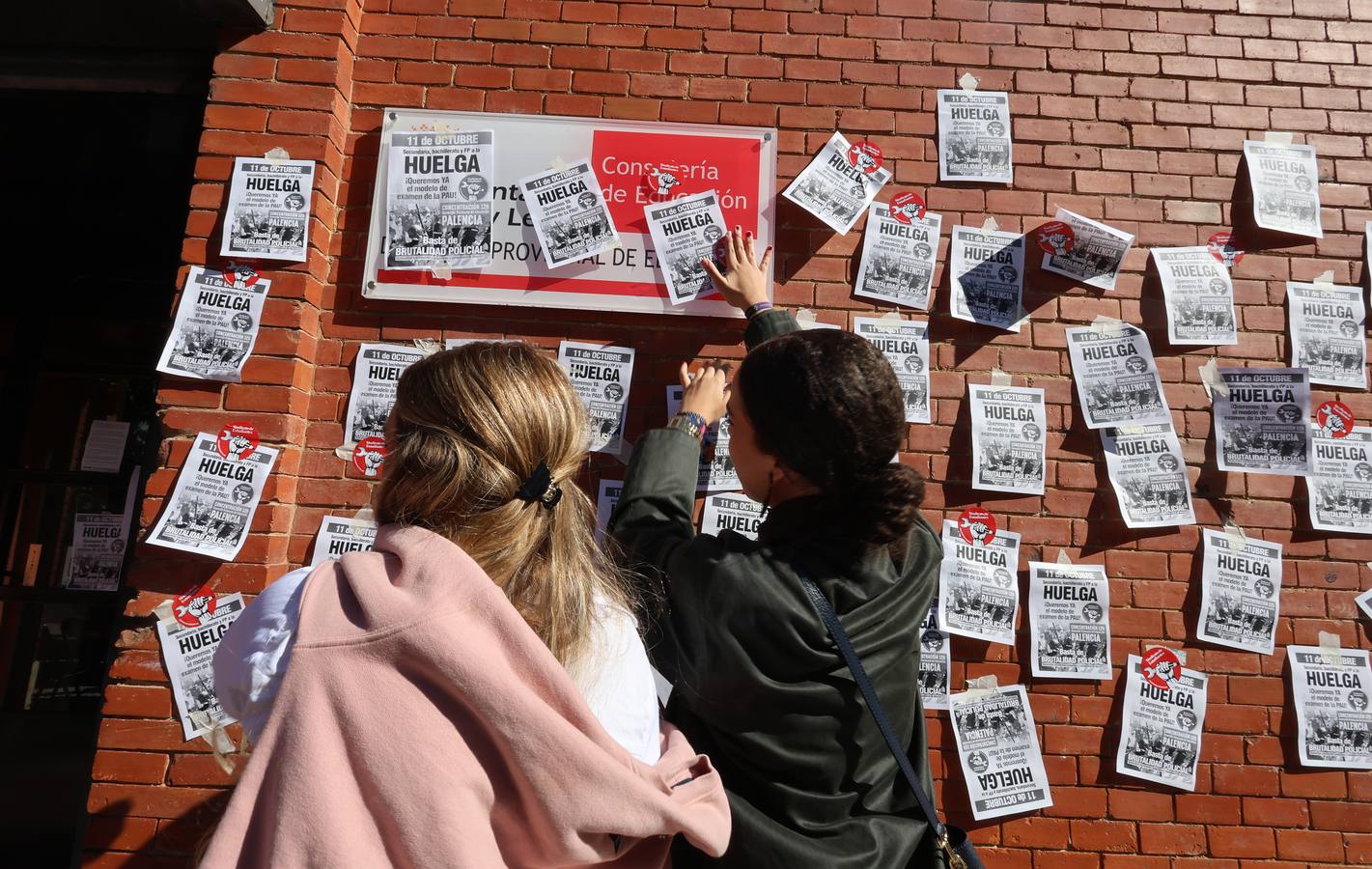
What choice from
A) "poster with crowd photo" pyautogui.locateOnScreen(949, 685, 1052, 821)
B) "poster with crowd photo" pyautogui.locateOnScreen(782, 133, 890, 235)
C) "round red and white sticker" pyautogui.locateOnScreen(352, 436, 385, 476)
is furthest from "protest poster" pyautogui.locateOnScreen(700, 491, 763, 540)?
"round red and white sticker" pyautogui.locateOnScreen(352, 436, 385, 476)

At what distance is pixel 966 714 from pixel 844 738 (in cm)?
127

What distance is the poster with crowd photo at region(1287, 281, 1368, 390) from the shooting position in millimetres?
2842

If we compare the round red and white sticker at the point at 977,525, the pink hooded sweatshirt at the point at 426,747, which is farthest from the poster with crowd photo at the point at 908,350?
the pink hooded sweatshirt at the point at 426,747

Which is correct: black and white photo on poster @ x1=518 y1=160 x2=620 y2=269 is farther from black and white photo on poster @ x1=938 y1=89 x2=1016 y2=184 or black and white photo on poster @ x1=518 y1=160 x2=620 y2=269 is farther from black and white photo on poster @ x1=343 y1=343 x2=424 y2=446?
black and white photo on poster @ x1=938 y1=89 x2=1016 y2=184

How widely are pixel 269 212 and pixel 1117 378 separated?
302 centimetres

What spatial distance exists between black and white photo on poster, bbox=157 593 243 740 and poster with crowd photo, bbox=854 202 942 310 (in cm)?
241

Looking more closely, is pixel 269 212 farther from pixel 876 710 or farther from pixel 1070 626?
pixel 1070 626

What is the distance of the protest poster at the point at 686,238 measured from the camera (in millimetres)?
2836

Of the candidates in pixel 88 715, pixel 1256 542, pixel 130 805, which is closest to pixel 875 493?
pixel 1256 542

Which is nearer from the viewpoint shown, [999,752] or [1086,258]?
[999,752]

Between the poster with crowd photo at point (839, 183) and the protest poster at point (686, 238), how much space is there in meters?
0.29

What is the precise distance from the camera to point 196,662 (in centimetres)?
262

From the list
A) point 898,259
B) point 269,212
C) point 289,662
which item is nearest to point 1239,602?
point 898,259

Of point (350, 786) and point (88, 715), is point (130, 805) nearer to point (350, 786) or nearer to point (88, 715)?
point (350, 786)
